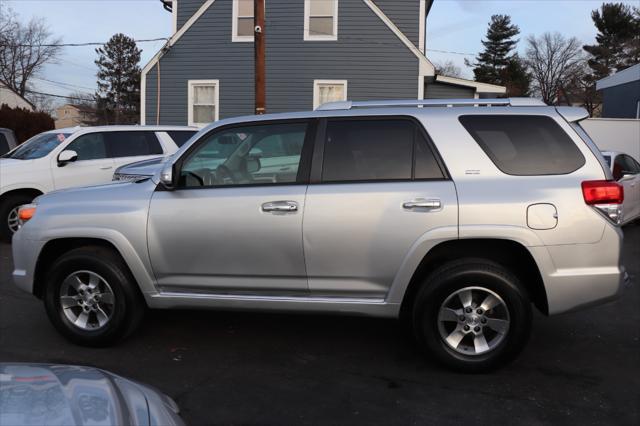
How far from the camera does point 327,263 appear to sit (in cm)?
406

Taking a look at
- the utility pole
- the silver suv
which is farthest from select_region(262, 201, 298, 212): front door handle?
the utility pole

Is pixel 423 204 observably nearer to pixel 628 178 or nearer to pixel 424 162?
pixel 424 162

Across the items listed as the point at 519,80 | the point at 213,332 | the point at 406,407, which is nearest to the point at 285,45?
the point at 213,332

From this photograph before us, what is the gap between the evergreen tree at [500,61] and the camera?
187ft

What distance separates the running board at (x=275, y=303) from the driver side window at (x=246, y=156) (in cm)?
84

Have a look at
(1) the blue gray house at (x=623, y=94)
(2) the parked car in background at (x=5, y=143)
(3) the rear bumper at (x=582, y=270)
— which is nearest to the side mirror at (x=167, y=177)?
(3) the rear bumper at (x=582, y=270)

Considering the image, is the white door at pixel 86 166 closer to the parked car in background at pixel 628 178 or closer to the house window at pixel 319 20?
the parked car in background at pixel 628 178

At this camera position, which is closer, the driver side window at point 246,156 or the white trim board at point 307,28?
the driver side window at point 246,156

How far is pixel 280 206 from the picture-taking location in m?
4.07

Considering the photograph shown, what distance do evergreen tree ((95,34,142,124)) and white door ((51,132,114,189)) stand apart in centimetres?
5470

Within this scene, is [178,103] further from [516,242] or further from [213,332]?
[516,242]

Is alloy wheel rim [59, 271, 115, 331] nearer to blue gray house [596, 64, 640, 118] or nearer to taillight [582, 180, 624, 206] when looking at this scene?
taillight [582, 180, 624, 206]

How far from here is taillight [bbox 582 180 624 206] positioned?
3.84m

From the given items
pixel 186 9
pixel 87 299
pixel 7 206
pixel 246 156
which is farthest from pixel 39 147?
pixel 186 9
